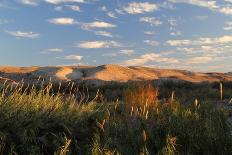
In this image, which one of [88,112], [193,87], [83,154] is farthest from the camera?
[193,87]

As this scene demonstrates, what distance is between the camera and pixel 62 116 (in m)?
8.55

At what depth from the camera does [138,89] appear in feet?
41.8

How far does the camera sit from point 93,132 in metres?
7.70

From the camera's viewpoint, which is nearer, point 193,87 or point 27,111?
point 27,111

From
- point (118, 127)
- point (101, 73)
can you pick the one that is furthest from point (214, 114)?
point (101, 73)

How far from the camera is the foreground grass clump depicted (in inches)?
287

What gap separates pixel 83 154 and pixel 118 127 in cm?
112

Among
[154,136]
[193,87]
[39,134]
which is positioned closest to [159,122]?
[154,136]

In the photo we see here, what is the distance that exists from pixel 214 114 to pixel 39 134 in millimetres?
3162

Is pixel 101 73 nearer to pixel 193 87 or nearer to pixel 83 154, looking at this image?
pixel 193 87

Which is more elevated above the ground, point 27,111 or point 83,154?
point 27,111

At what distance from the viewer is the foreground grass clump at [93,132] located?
7289 millimetres

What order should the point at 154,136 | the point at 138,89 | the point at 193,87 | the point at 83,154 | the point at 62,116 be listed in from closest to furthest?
the point at 83,154, the point at 154,136, the point at 62,116, the point at 138,89, the point at 193,87

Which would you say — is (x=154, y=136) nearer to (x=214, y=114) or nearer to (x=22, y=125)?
(x=214, y=114)
